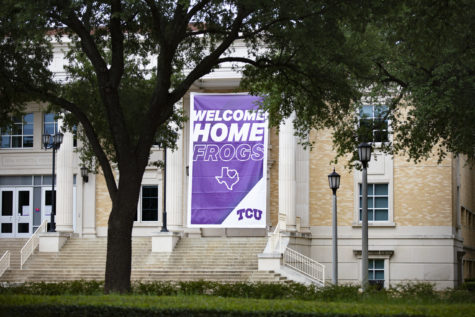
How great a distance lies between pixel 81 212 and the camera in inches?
1647

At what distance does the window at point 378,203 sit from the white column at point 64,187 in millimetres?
13081

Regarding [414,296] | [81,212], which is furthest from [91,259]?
[414,296]

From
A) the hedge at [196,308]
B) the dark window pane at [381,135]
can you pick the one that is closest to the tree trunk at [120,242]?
the hedge at [196,308]

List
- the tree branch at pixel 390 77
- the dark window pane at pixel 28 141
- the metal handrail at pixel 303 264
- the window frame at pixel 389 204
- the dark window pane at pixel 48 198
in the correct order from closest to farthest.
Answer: the tree branch at pixel 390 77
the metal handrail at pixel 303 264
the window frame at pixel 389 204
the dark window pane at pixel 48 198
the dark window pane at pixel 28 141

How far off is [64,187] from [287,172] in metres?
9.84

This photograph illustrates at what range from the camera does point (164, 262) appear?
35.8 metres

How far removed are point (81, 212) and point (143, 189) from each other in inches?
120

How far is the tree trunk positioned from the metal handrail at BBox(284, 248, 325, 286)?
15577mm

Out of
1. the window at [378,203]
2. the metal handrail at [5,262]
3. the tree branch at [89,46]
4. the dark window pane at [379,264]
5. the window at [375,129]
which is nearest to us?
the tree branch at [89,46]

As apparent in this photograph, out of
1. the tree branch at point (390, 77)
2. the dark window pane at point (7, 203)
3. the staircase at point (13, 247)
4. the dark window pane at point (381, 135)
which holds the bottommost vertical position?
the staircase at point (13, 247)

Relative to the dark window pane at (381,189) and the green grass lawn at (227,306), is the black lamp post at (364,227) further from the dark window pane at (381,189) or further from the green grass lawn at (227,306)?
the dark window pane at (381,189)

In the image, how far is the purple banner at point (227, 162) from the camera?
35312 mm

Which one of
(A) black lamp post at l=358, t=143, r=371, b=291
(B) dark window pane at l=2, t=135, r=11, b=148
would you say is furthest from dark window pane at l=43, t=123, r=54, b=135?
(A) black lamp post at l=358, t=143, r=371, b=291

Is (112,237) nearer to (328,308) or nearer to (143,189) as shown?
(328,308)
